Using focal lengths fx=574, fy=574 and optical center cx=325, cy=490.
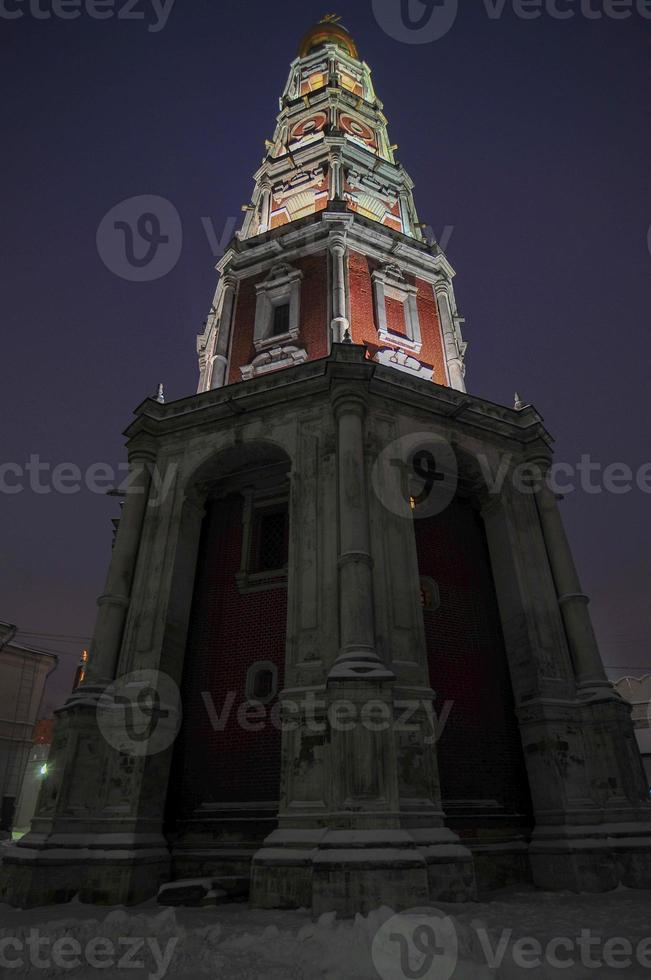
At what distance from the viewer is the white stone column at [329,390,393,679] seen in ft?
32.3

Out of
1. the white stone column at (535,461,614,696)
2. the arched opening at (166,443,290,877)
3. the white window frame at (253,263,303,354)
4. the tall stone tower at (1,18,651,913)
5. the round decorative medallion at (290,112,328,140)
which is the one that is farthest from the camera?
the round decorative medallion at (290,112,328,140)

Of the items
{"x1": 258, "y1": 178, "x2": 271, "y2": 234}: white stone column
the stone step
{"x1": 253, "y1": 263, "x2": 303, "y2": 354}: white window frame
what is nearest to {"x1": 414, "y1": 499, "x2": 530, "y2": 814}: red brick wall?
the stone step

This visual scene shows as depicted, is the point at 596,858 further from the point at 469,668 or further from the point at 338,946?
the point at 338,946

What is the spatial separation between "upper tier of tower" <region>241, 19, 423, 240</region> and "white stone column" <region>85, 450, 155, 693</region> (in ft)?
45.4

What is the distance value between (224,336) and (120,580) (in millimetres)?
9943

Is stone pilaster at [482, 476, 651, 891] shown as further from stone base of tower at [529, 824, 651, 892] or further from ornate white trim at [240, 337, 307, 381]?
ornate white trim at [240, 337, 307, 381]

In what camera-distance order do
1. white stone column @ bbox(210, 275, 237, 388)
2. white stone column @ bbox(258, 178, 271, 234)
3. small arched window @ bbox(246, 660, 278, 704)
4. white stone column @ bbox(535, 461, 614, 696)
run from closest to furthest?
white stone column @ bbox(535, 461, 614, 696) → small arched window @ bbox(246, 660, 278, 704) → white stone column @ bbox(210, 275, 237, 388) → white stone column @ bbox(258, 178, 271, 234)

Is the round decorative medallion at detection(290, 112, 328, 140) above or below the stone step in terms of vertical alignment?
above

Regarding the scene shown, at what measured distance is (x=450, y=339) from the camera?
66.2 feet

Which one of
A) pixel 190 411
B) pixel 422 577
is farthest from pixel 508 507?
pixel 190 411

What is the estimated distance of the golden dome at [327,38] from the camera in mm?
36125

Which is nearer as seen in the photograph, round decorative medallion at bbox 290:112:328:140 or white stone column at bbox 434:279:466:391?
white stone column at bbox 434:279:466:391

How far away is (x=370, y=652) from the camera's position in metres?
10.0

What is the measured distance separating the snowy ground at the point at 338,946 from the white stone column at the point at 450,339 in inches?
578
